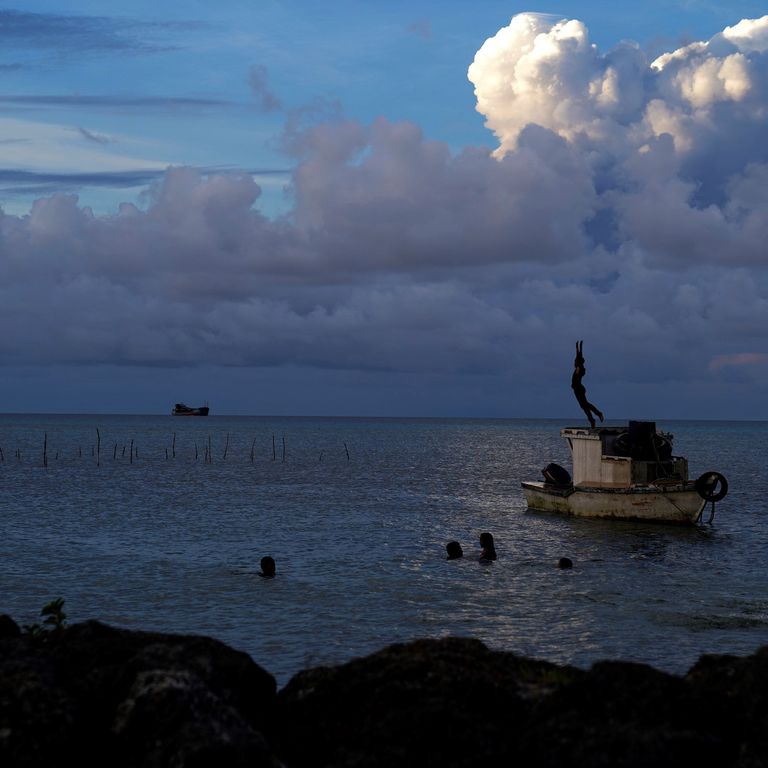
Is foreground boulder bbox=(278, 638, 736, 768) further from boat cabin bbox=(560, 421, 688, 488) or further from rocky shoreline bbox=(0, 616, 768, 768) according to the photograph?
boat cabin bbox=(560, 421, 688, 488)

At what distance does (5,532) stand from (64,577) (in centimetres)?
1422

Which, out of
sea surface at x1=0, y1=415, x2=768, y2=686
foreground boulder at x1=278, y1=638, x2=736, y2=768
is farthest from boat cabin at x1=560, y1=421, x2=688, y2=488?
foreground boulder at x1=278, y1=638, x2=736, y2=768

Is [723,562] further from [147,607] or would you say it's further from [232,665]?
[232,665]

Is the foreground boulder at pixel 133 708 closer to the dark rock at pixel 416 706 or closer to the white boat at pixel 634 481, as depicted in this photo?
the dark rock at pixel 416 706

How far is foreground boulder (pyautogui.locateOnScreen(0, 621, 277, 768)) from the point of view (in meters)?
8.72

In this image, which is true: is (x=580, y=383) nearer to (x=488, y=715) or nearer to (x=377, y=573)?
(x=377, y=573)

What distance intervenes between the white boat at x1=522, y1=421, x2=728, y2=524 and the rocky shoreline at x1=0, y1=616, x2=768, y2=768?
32.6m

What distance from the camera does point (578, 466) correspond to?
151 feet

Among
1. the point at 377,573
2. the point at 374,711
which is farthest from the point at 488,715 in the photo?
the point at 377,573

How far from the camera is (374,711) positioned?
32.0ft

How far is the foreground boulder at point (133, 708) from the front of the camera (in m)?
8.72

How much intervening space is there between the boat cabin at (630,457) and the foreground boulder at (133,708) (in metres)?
34.9

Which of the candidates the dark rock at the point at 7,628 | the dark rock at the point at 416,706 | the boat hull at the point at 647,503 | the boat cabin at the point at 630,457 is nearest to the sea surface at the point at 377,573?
the boat hull at the point at 647,503

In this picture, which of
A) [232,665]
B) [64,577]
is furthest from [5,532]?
[232,665]
